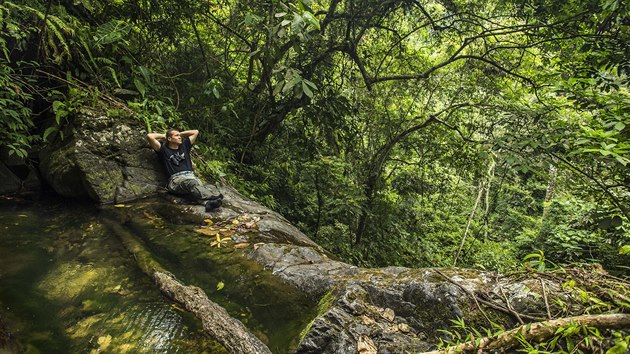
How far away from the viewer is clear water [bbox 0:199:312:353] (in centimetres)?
250

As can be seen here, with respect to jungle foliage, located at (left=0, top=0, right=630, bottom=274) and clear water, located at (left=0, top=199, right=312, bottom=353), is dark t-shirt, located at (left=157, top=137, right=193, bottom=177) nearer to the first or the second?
jungle foliage, located at (left=0, top=0, right=630, bottom=274)

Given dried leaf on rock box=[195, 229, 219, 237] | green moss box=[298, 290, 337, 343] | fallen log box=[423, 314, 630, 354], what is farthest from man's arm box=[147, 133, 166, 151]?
fallen log box=[423, 314, 630, 354]

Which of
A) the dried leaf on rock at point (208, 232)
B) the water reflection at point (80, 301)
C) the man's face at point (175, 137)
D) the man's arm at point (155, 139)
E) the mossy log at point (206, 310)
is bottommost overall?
the water reflection at point (80, 301)

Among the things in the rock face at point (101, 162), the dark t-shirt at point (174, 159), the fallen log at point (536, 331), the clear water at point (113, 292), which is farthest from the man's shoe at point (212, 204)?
the fallen log at point (536, 331)

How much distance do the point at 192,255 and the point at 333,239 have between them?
4.20m

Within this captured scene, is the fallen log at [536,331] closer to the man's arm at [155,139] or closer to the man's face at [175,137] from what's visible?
the man's face at [175,137]

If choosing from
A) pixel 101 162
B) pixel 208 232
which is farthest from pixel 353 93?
pixel 101 162

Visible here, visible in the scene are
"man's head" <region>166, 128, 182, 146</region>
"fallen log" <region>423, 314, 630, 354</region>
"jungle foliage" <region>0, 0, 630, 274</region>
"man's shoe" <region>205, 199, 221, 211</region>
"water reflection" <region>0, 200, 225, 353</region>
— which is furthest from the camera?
"man's head" <region>166, 128, 182, 146</region>

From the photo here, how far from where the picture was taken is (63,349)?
238cm

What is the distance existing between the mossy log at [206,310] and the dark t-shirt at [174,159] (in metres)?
1.92

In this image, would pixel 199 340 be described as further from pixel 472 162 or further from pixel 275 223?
pixel 472 162

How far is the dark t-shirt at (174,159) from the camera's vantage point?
17.7 feet

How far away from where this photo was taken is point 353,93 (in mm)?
7719

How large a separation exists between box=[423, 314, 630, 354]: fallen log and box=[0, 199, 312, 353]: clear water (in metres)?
1.24
